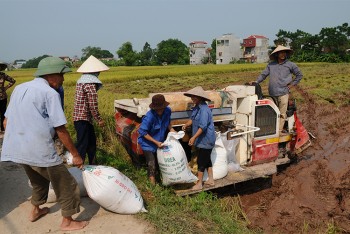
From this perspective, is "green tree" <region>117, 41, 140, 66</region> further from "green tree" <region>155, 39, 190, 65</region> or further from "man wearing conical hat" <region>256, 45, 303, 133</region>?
"man wearing conical hat" <region>256, 45, 303, 133</region>

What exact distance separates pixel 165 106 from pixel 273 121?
92.2 inches

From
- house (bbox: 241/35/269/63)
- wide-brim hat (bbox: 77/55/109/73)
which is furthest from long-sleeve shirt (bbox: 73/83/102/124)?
house (bbox: 241/35/269/63)

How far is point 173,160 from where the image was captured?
4.36m

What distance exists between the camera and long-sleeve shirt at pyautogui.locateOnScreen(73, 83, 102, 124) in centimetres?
459

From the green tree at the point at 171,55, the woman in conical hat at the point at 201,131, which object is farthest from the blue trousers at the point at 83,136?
the green tree at the point at 171,55

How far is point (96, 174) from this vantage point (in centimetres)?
367

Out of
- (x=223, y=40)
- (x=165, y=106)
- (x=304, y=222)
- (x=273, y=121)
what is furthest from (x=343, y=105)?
(x=223, y=40)

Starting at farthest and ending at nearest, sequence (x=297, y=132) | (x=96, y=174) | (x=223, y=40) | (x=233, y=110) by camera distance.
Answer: (x=223, y=40), (x=297, y=132), (x=233, y=110), (x=96, y=174)

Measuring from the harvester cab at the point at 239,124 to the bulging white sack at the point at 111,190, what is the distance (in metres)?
1.12

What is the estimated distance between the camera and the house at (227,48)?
2820 inches

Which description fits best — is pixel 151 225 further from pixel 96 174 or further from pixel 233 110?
pixel 233 110

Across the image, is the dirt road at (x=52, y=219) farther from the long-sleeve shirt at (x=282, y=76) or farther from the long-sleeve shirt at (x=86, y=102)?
the long-sleeve shirt at (x=282, y=76)

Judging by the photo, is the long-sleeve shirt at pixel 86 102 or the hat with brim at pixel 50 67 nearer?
the hat with brim at pixel 50 67

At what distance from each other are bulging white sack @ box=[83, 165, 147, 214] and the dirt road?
129 millimetres
